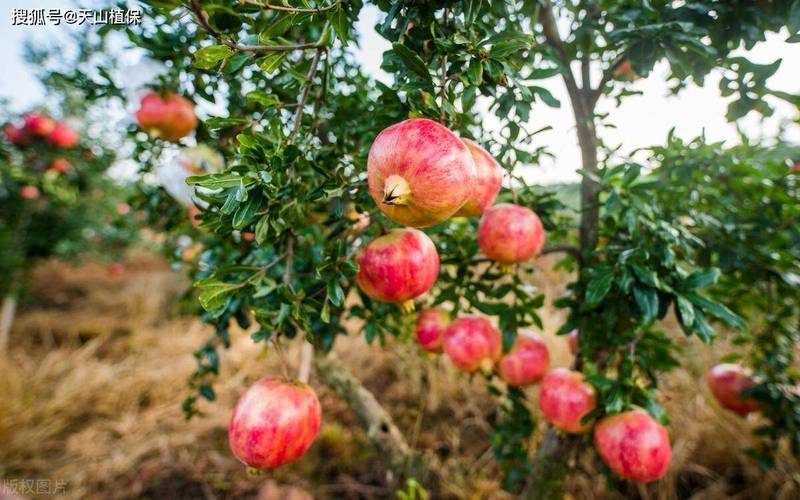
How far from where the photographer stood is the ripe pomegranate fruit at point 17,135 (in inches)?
113

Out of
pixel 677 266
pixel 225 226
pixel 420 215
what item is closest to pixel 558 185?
pixel 677 266

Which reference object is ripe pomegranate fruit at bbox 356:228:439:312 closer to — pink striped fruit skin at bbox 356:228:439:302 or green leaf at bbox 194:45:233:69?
pink striped fruit skin at bbox 356:228:439:302

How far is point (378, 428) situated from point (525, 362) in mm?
721

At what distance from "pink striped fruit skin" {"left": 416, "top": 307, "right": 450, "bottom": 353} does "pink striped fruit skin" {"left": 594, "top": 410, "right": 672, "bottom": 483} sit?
581 mm

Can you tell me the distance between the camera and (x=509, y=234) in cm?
98

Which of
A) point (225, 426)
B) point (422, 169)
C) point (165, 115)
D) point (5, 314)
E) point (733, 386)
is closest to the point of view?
point (422, 169)

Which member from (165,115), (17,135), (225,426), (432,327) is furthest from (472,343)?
(17,135)

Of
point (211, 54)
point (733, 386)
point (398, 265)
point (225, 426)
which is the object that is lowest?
point (225, 426)

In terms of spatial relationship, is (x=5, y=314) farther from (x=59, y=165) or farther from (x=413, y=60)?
(x=413, y=60)

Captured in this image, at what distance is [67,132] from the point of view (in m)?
3.04

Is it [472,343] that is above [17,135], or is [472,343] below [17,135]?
below

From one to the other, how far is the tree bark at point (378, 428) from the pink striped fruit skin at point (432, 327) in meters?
0.48

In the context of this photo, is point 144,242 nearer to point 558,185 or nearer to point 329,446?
point 329,446

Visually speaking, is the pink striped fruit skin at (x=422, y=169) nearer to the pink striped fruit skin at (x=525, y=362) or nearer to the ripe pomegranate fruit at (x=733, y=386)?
the pink striped fruit skin at (x=525, y=362)
